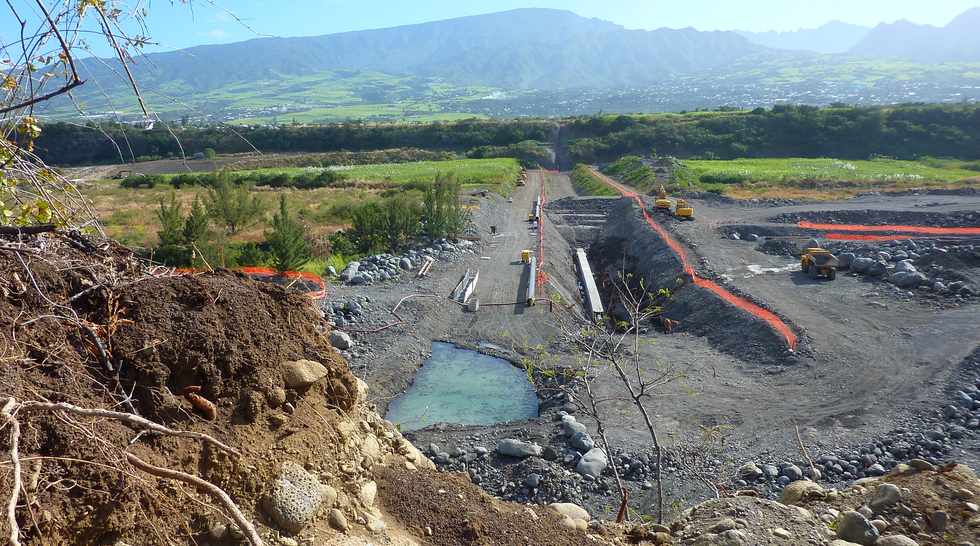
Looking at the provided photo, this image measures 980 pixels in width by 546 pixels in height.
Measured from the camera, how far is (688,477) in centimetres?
1015

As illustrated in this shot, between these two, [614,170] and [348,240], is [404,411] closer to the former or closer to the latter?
[348,240]

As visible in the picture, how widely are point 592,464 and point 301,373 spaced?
22.9 ft

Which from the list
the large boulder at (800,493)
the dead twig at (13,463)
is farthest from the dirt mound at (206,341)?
the large boulder at (800,493)

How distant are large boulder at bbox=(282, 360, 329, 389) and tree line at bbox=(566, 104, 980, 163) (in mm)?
59861

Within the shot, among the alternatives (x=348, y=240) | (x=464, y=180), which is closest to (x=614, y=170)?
(x=464, y=180)

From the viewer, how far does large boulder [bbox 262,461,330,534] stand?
3.79m

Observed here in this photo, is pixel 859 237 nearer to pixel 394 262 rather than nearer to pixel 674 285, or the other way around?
pixel 674 285

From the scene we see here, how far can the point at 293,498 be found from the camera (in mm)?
3904

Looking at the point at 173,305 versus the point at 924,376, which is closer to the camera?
the point at 173,305

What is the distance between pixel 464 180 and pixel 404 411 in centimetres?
3323

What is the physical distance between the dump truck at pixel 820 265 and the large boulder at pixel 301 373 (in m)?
20.4

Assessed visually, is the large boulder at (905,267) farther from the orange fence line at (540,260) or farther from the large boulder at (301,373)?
the large boulder at (301,373)

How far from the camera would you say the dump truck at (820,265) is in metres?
20.3

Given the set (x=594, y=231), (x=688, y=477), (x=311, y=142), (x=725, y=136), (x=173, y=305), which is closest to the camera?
(x=173, y=305)
